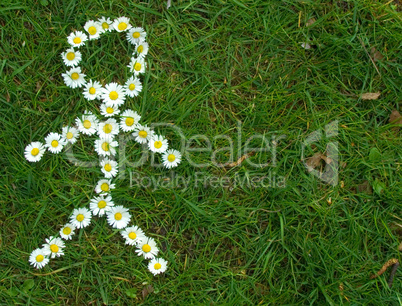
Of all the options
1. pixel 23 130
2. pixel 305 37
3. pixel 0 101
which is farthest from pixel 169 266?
pixel 305 37

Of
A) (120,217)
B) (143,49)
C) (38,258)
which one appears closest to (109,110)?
(143,49)

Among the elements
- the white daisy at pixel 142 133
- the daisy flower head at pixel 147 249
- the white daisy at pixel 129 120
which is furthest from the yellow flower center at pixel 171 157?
the daisy flower head at pixel 147 249

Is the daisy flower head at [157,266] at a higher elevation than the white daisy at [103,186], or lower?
lower

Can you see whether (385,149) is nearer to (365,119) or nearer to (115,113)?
(365,119)

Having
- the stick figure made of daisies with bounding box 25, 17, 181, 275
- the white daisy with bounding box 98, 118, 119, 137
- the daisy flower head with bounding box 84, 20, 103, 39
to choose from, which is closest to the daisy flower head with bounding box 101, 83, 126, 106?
the stick figure made of daisies with bounding box 25, 17, 181, 275

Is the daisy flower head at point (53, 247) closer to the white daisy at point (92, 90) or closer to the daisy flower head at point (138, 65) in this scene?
the white daisy at point (92, 90)

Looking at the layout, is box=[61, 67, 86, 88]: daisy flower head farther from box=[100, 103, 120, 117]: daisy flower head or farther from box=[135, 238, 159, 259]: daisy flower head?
box=[135, 238, 159, 259]: daisy flower head

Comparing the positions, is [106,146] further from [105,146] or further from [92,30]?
[92,30]
